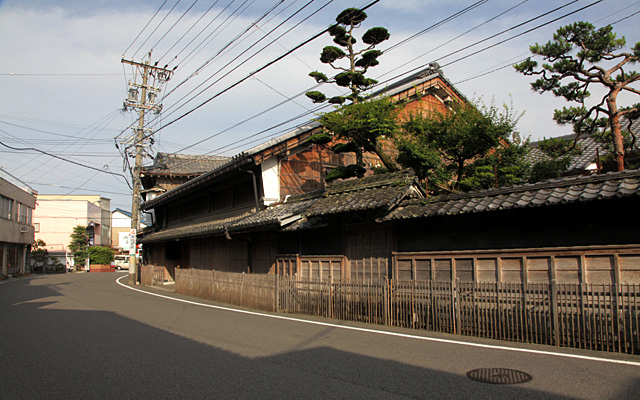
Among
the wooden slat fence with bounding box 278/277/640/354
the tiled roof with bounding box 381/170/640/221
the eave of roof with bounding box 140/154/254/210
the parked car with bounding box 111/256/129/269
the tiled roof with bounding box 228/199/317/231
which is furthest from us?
the parked car with bounding box 111/256/129/269

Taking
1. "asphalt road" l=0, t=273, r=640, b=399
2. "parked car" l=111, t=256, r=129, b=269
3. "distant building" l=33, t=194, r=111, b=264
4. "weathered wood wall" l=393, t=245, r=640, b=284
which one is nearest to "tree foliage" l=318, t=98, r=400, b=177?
"weathered wood wall" l=393, t=245, r=640, b=284

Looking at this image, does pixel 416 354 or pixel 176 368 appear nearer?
pixel 176 368

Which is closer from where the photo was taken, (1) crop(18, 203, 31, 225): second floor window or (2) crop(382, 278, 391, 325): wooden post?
(2) crop(382, 278, 391, 325): wooden post

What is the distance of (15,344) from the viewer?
29.0ft

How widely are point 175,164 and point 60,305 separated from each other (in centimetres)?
2620

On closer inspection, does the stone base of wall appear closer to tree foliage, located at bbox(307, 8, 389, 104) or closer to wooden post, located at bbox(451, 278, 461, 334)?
tree foliage, located at bbox(307, 8, 389, 104)

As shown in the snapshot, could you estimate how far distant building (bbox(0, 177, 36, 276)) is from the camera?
1483 inches

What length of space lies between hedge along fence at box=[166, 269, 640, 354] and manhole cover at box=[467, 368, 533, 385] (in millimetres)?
2195

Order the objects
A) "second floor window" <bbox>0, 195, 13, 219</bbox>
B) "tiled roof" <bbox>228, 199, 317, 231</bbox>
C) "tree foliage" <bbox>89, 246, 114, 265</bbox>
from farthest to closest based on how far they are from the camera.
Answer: "tree foliage" <bbox>89, 246, 114, 265</bbox>
"second floor window" <bbox>0, 195, 13, 219</bbox>
"tiled roof" <bbox>228, 199, 317, 231</bbox>

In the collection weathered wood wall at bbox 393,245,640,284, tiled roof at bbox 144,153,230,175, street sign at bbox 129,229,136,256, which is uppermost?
tiled roof at bbox 144,153,230,175

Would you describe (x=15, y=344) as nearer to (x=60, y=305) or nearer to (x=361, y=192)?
(x=60, y=305)

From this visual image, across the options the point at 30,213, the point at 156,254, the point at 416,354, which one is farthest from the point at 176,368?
the point at 30,213

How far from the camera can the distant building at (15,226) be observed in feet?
124

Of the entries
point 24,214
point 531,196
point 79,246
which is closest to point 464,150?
point 531,196
